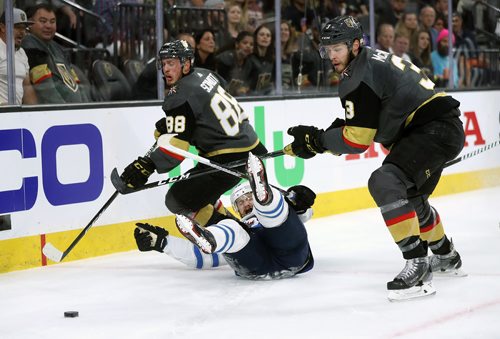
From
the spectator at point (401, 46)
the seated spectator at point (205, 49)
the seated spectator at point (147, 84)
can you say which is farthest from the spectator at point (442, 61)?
the seated spectator at point (147, 84)

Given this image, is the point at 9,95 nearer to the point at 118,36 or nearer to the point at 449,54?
the point at 118,36

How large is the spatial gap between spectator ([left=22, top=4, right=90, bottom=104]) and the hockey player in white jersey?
121 cm

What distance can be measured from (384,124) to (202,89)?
107 cm

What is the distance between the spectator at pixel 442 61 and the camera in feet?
26.8

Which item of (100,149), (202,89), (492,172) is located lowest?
(492,172)

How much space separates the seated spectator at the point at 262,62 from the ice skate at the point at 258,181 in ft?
7.78

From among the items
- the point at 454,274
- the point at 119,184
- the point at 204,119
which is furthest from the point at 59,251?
the point at 454,274

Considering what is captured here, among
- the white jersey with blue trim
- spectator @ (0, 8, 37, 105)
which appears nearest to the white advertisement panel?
spectator @ (0, 8, 37, 105)

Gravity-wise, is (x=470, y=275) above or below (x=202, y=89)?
below

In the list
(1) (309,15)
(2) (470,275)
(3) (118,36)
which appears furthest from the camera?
(1) (309,15)

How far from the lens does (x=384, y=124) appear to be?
4.17 meters

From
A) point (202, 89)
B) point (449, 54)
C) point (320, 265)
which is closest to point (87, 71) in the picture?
point (202, 89)

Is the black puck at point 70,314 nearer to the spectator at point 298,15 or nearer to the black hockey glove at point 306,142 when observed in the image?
the black hockey glove at point 306,142

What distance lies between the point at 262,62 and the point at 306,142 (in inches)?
101
